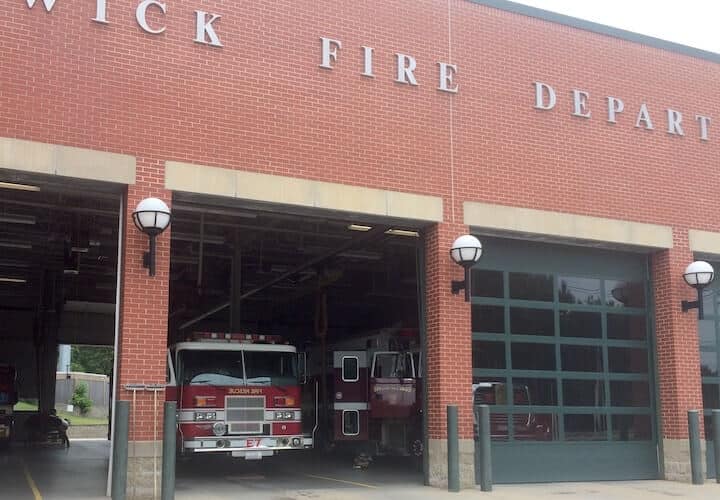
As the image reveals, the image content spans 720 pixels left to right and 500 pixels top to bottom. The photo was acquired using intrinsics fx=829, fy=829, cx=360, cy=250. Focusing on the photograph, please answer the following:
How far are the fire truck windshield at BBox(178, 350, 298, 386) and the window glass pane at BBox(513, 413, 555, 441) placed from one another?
4.05m

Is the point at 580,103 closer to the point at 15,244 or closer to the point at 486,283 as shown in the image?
the point at 486,283

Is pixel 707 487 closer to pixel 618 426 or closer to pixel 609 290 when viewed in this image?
pixel 618 426

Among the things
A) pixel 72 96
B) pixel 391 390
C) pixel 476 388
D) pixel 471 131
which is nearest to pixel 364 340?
pixel 391 390

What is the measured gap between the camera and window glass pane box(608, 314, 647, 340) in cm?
1559

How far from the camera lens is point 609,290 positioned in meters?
15.7

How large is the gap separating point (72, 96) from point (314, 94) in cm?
366

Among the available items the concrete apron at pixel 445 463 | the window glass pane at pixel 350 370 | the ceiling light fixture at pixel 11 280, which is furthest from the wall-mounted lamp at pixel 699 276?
the ceiling light fixture at pixel 11 280

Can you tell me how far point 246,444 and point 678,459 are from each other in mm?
7748

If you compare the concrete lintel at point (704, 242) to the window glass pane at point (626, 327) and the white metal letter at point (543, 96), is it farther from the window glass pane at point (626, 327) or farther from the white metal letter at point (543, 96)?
the white metal letter at point (543, 96)

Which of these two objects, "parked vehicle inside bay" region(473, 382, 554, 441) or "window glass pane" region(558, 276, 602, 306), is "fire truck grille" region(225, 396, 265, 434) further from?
"window glass pane" region(558, 276, 602, 306)

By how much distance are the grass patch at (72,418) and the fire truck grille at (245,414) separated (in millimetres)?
31838

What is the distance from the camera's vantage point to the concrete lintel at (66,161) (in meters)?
10.9

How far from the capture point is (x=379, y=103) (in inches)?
535

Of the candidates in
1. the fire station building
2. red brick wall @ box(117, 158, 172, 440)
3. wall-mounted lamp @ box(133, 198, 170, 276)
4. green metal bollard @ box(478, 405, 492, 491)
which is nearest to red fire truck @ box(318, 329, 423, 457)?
the fire station building
